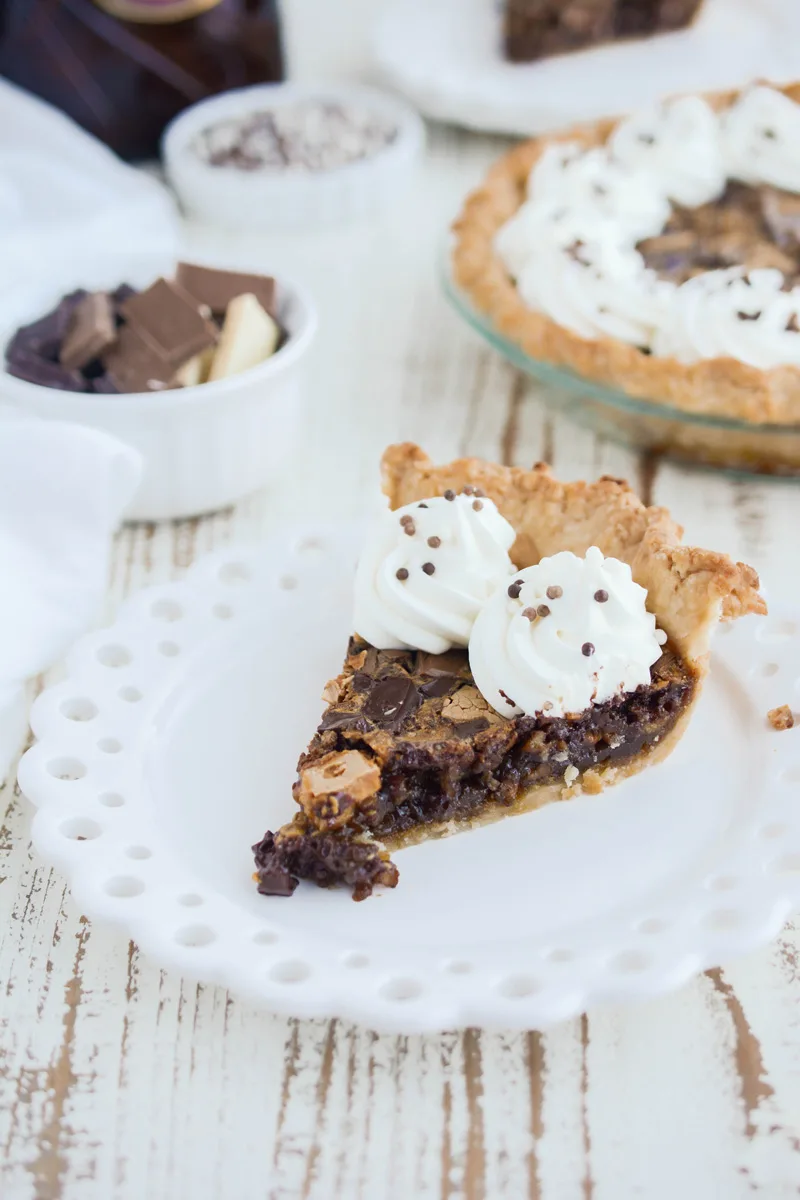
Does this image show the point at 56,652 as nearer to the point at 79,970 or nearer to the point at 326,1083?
the point at 79,970

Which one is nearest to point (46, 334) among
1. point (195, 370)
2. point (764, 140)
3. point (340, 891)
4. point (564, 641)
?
point (195, 370)

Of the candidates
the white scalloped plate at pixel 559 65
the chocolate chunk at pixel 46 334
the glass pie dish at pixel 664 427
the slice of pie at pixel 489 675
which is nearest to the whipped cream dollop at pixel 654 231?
the glass pie dish at pixel 664 427

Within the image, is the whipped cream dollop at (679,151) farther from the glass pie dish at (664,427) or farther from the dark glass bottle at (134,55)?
the dark glass bottle at (134,55)

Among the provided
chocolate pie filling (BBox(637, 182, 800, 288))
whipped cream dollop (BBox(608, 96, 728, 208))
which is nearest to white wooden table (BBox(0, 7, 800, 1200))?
chocolate pie filling (BBox(637, 182, 800, 288))

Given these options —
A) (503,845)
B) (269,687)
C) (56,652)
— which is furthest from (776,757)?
(56,652)

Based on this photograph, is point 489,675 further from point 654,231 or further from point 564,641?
point 654,231

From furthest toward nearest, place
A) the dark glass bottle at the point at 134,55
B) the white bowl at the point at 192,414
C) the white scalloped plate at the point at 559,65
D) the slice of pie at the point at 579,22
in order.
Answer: the slice of pie at the point at 579,22
the white scalloped plate at the point at 559,65
the dark glass bottle at the point at 134,55
the white bowl at the point at 192,414
